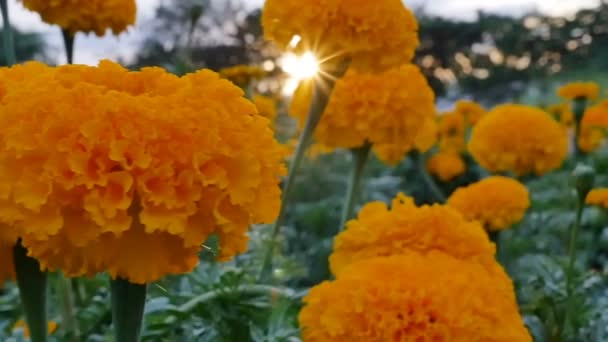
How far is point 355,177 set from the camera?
69.2 inches

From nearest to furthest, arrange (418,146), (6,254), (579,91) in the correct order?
1. (6,254)
2. (418,146)
3. (579,91)

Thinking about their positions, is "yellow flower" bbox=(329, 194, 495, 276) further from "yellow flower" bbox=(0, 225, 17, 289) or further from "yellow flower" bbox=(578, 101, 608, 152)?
"yellow flower" bbox=(578, 101, 608, 152)

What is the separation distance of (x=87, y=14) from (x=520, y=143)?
143 cm

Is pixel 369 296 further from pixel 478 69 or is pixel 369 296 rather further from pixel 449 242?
pixel 478 69

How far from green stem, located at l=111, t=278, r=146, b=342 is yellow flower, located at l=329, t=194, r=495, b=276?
0.42m

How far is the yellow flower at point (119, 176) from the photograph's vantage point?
77cm

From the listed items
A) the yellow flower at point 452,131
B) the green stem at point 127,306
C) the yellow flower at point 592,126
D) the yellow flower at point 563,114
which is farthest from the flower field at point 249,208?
the yellow flower at point 452,131

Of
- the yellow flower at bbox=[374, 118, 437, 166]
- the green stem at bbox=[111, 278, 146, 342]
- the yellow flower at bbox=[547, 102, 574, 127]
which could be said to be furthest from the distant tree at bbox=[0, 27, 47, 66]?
the green stem at bbox=[111, 278, 146, 342]

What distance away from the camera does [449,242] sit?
1271 mm

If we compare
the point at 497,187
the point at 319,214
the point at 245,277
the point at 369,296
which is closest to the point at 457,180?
the point at 319,214

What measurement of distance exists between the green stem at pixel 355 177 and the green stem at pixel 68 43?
559 mm

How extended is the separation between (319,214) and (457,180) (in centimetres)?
124

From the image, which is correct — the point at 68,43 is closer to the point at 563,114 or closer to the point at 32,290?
the point at 32,290

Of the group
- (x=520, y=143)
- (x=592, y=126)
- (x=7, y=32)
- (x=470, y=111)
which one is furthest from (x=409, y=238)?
(x=470, y=111)
